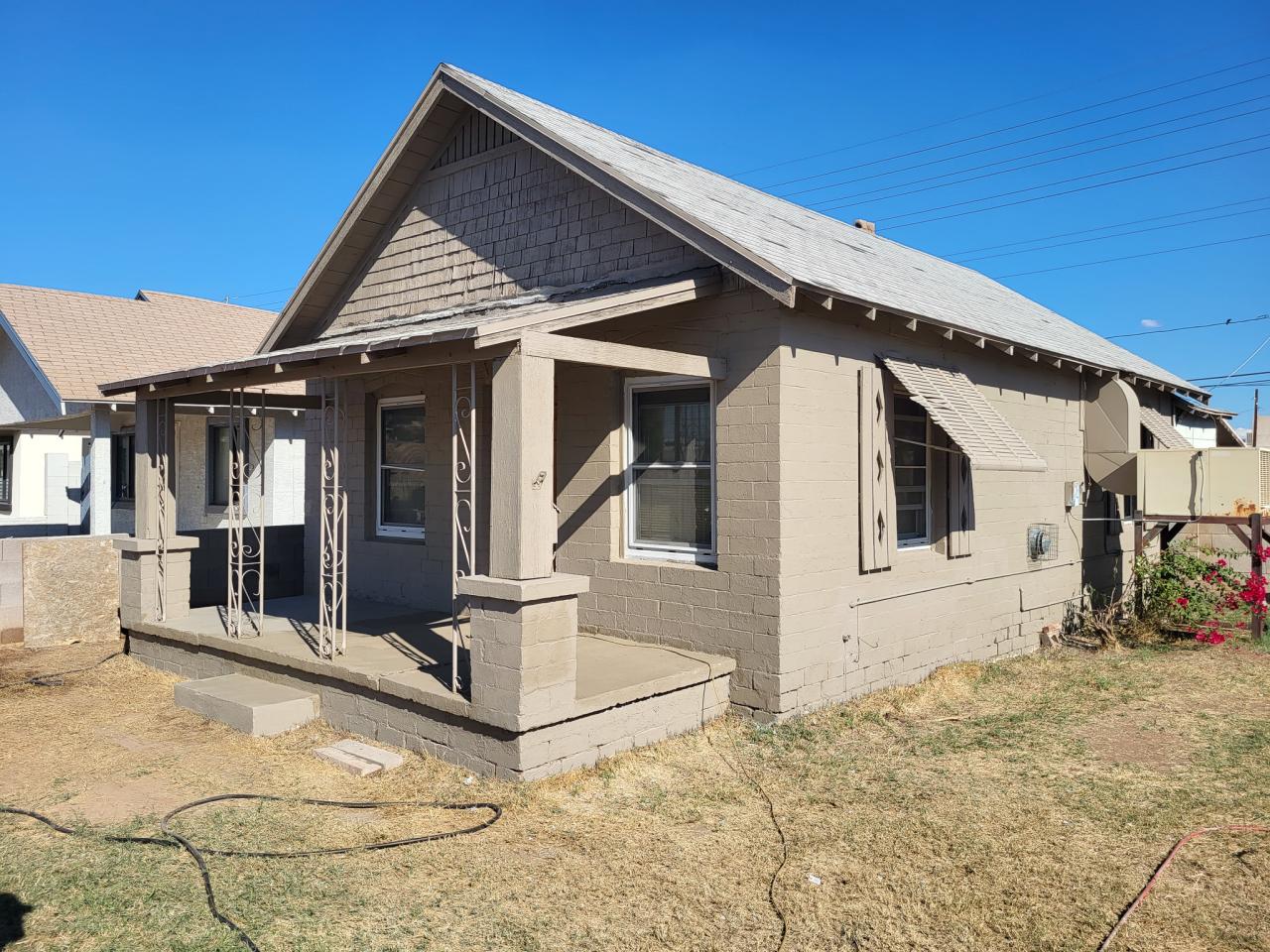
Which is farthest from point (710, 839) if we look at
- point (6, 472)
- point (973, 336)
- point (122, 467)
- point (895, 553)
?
point (6, 472)

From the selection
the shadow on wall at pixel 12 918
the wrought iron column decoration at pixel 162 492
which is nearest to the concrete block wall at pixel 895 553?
the shadow on wall at pixel 12 918

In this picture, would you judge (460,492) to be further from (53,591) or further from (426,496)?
(53,591)

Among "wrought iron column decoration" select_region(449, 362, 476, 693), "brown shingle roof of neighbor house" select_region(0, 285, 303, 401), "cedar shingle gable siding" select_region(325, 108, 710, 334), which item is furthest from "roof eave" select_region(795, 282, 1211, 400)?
"brown shingle roof of neighbor house" select_region(0, 285, 303, 401)

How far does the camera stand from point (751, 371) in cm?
711

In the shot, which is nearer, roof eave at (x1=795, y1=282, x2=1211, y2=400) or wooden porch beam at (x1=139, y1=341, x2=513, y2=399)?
wooden porch beam at (x1=139, y1=341, x2=513, y2=399)

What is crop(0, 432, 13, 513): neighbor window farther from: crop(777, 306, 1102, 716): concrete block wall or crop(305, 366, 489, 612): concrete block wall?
crop(777, 306, 1102, 716): concrete block wall

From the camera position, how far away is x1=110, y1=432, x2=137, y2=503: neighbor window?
1622 centimetres

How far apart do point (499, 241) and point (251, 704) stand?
4.73 meters

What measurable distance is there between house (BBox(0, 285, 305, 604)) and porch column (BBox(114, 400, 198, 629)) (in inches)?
71.7

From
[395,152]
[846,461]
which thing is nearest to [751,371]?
[846,461]

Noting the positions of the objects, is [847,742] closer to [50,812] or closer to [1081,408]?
[50,812]

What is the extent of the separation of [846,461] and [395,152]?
5.52 metres

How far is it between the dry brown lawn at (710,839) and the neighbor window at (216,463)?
7897mm

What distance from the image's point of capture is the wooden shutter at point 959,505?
29.5 ft
